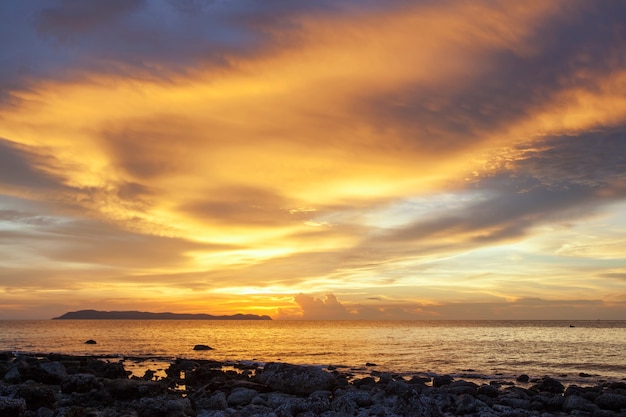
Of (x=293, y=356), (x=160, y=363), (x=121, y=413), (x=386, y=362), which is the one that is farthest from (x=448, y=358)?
(x=121, y=413)

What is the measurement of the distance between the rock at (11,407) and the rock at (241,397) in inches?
366

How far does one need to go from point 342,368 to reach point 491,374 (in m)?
12.0

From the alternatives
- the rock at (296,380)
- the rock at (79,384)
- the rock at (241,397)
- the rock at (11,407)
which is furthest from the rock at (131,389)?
the rock at (11,407)

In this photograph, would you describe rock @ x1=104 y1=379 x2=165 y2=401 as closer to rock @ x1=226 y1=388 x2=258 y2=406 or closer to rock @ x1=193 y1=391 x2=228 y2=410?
rock @ x1=193 y1=391 x2=228 y2=410

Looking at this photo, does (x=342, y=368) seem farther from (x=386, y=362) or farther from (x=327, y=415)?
(x=327, y=415)

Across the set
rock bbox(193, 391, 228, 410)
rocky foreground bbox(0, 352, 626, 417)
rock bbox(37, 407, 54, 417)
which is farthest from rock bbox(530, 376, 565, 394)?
rock bbox(37, 407, 54, 417)

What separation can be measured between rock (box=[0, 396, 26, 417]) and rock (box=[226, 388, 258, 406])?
9.29 meters

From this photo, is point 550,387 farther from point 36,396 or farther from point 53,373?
point 53,373

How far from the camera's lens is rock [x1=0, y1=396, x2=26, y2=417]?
1638cm

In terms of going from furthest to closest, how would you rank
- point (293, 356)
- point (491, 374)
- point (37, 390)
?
point (293, 356) < point (491, 374) < point (37, 390)

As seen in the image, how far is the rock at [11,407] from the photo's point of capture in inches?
645

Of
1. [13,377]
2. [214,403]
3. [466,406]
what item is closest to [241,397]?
[214,403]

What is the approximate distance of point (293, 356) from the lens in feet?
192

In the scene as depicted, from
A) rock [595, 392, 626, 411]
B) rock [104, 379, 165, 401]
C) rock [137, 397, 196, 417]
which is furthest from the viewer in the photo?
rock [104, 379, 165, 401]
